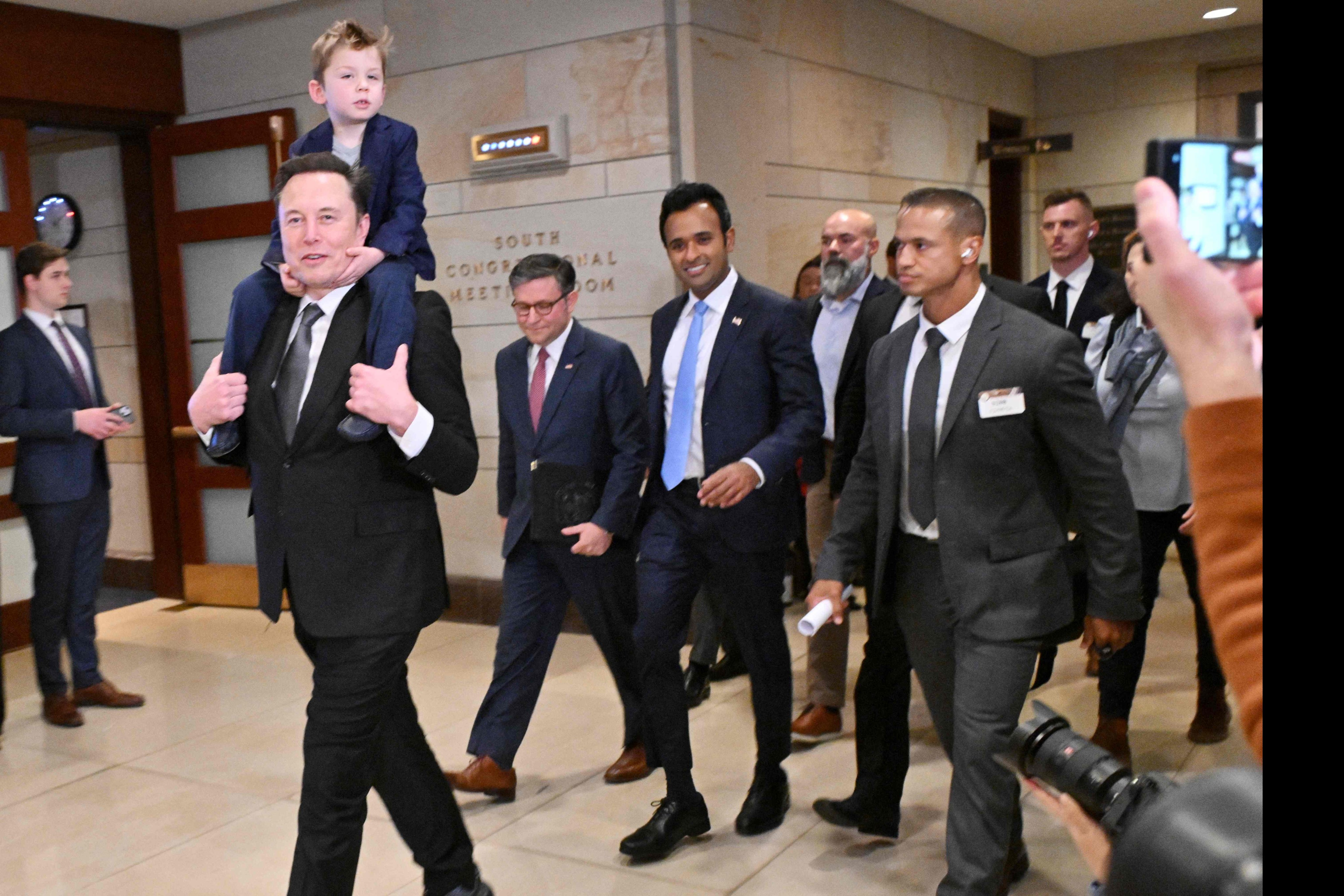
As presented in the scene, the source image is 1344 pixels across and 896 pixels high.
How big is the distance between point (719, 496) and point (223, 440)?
1285 millimetres

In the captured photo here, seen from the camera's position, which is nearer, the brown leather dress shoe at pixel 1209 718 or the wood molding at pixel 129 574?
the brown leather dress shoe at pixel 1209 718

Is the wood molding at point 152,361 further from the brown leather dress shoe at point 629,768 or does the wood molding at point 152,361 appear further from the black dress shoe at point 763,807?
the black dress shoe at point 763,807

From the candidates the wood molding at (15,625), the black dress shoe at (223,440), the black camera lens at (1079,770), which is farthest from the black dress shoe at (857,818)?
the wood molding at (15,625)

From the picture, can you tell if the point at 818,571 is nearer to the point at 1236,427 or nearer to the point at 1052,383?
the point at 1052,383

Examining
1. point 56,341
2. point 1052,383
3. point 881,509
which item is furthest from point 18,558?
point 1052,383

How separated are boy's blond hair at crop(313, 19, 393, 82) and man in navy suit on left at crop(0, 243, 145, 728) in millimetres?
2618

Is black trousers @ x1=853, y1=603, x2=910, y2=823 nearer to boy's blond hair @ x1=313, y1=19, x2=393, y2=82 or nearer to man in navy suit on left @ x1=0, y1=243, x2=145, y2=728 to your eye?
boy's blond hair @ x1=313, y1=19, x2=393, y2=82

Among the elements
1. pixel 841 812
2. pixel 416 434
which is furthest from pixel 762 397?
pixel 416 434

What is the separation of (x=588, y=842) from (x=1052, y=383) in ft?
6.21

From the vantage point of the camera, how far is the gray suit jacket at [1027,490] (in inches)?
100

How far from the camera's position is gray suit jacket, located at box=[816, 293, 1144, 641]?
→ 255 centimetres

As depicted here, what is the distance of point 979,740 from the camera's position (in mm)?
2527

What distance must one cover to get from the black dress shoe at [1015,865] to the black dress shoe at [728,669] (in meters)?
2.01

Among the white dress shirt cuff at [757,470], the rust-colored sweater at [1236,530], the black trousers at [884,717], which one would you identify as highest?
the rust-colored sweater at [1236,530]
